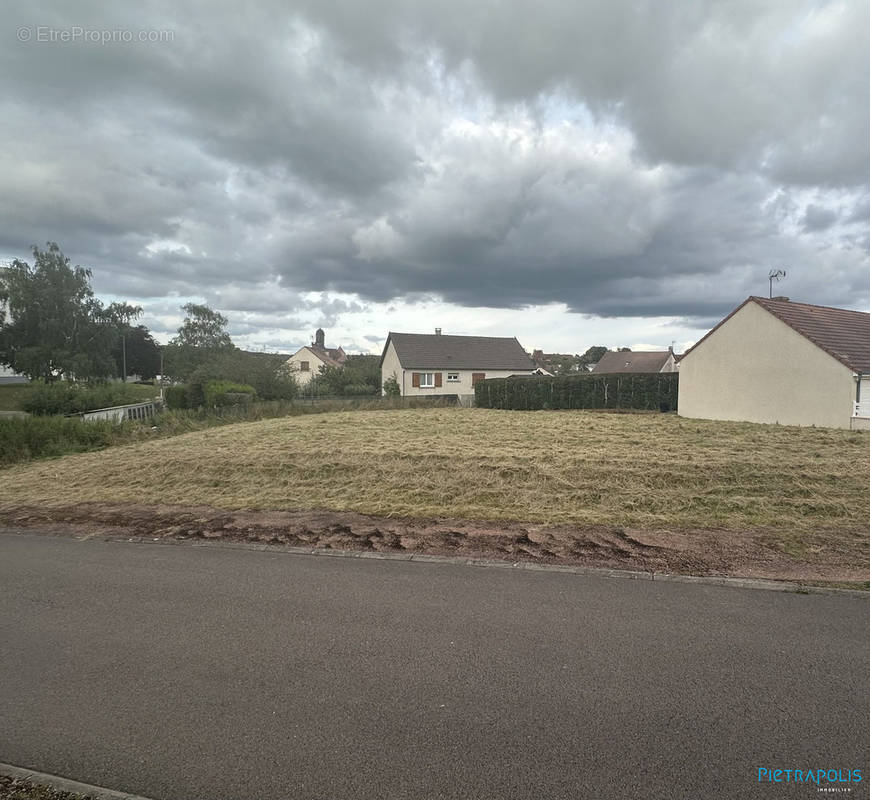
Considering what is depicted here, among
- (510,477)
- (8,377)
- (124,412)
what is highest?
(8,377)

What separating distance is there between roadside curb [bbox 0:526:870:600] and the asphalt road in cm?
15

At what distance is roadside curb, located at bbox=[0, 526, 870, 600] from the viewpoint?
504cm

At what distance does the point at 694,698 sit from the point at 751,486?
21.7 feet

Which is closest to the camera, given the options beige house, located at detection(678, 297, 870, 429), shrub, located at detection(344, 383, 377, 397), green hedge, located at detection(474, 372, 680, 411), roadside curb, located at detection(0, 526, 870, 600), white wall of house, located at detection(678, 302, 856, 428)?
roadside curb, located at detection(0, 526, 870, 600)

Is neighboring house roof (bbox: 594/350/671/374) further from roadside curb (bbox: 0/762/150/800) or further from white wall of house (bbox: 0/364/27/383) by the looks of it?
white wall of house (bbox: 0/364/27/383)

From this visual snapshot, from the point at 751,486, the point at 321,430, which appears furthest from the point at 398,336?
the point at 751,486

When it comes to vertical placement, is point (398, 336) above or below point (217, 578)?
above

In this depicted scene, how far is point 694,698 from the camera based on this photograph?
10.9ft

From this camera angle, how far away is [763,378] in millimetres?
22172

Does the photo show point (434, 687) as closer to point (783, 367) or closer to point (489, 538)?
point (489, 538)

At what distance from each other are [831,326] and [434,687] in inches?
984

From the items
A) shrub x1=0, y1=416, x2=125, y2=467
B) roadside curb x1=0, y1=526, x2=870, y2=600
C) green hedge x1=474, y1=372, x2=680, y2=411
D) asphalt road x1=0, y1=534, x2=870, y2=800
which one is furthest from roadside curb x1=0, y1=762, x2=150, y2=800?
green hedge x1=474, y1=372, x2=680, y2=411

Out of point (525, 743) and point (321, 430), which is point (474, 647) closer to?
point (525, 743)

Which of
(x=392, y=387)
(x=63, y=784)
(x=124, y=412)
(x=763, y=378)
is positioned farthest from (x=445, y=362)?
(x=63, y=784)
